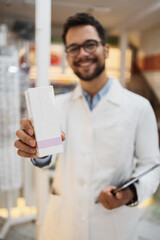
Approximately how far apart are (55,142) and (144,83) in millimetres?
7469

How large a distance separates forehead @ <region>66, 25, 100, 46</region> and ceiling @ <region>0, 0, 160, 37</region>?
3.42 meters

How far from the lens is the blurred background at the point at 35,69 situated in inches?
76.0

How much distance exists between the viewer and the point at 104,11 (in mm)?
4691

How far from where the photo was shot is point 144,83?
7.62 m

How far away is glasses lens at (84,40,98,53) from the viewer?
1.03 meters

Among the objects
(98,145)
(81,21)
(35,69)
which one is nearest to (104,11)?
(35,69)

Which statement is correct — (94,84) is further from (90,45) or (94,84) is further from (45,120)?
(45,120)

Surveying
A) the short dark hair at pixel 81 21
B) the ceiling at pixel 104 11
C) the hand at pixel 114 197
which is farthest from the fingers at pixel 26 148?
the ceiling at pixel 104 11

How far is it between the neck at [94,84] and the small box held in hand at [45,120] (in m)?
0.53

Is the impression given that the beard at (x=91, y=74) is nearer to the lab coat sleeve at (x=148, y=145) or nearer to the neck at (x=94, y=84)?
the neck at (x=94, y=84)

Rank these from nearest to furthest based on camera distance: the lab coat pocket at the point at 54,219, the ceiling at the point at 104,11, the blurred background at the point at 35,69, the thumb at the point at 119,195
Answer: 1. the thumb at the point at 119,195
2. the lab coat pocket at the point at 54,219
3. the blurred background at the point at 35,69
4. the ceiling at the point at 104,11

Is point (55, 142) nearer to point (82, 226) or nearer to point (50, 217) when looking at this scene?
point (82, 226)

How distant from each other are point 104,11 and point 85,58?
4.18 meters

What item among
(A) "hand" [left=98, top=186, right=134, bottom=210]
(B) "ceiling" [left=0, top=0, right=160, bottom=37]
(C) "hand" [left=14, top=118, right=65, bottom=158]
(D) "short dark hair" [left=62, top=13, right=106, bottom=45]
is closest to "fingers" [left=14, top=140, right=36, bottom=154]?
(C) "hand" [left=14, top=118, right=65, bottom=158]
